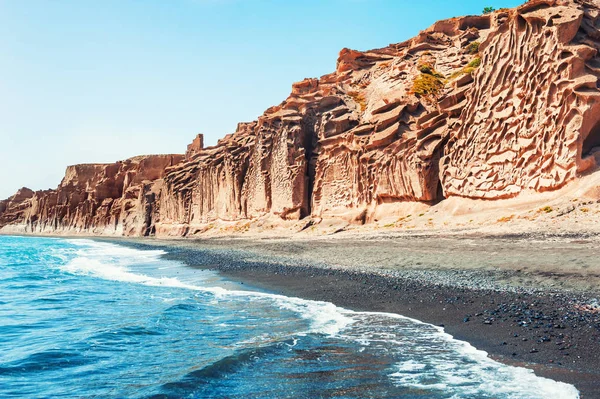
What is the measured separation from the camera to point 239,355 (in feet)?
27.5

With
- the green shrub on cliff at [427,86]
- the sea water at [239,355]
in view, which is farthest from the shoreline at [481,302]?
the green shrub on cliff at [427,86]

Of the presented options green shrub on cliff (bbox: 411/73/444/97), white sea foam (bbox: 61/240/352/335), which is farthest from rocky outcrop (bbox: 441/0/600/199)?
white sea foam (bbox: 61/240/352/335)

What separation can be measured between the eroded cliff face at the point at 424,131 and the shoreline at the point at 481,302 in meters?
7.43

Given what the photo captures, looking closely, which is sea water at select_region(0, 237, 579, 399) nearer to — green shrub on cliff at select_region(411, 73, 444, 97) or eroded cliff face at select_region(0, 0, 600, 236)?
eroded cliff face at select_region(0, 0, 600, 236)

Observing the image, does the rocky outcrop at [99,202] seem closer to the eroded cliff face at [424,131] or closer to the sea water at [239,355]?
the eroded cliff face at [424,131]

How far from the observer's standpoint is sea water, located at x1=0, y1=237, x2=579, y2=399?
6.60 meters

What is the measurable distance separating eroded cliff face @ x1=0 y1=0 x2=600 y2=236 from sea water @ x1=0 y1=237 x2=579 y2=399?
599 inches

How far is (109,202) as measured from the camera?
302ft

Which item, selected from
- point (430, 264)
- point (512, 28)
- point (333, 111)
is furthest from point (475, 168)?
point (333, 111)

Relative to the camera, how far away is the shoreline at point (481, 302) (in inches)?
287

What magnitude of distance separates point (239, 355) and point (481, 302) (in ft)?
19.2

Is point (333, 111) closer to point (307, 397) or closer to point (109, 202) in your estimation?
point (307, 397)

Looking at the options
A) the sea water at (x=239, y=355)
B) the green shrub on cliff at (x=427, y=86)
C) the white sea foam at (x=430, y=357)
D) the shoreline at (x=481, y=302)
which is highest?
the green shrub on cliff at (x=427, y=86)

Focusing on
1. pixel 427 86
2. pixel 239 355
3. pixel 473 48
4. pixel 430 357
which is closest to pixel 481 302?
pixel 430 357
